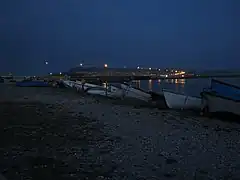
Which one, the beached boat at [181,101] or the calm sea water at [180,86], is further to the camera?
the calm sea water at [180,86]

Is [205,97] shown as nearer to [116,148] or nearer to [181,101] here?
[181,101]

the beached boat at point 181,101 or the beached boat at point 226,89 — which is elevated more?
the beached boat at point 226,89

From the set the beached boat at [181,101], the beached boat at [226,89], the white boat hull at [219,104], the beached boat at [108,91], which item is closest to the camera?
the white boat hull at [219,104]

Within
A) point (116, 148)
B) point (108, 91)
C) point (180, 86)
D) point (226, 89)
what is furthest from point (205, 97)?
point (180, 86)

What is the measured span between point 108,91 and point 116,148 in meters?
21.5

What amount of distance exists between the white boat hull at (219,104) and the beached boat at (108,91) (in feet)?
37.8

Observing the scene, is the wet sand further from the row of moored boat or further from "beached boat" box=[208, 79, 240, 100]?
"beached boat" box=[208, 79, 240, 100]

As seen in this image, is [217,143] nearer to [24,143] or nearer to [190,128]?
[190,128]

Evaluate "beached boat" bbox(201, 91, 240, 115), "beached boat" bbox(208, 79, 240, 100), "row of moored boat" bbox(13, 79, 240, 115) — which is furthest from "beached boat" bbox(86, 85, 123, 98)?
"beached boat" bbox(201, 91, 240, 115)

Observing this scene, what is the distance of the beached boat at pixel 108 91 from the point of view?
96.9 ft

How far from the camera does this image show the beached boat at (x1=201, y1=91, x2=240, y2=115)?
17594mm

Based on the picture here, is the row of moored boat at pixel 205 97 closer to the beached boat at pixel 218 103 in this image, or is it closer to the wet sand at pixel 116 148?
the beached boat at pixel 218 103

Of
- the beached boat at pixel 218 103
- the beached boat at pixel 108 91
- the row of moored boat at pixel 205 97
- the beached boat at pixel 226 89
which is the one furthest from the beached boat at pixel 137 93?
the beached boat at pixel 218 103

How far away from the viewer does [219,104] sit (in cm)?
1819
